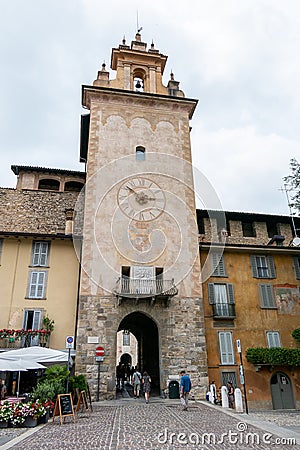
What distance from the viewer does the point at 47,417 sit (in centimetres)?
1045

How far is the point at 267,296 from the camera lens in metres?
19.6

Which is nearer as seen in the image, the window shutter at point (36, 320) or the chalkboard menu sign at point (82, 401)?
the chalkboard menu sign at point (82, 401)

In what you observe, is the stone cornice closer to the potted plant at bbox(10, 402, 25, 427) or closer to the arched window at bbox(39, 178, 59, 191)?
the arched window at bbox(39, 178, 59, 191)

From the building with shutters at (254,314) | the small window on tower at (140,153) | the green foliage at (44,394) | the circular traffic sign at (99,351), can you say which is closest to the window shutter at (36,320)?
the circular traffic sign at (99,351)

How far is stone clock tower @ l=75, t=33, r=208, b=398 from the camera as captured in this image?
54.9 feet

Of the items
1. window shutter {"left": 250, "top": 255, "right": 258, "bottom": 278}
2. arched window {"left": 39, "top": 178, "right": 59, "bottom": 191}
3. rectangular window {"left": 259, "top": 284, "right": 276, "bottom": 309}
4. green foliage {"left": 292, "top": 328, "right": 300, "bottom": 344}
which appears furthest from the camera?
arched window {"left": 39, "top": 178, "right": 59, "bottom": 191}

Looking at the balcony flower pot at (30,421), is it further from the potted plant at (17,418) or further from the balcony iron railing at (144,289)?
the balcony iron railing at (144,289)

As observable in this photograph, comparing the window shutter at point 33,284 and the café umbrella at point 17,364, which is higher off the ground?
the window shutter at point 33,284

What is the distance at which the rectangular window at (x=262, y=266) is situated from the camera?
66.1 ft

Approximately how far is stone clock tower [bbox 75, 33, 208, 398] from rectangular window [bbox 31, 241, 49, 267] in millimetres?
2133

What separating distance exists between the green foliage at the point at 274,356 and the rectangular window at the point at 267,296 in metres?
2.35

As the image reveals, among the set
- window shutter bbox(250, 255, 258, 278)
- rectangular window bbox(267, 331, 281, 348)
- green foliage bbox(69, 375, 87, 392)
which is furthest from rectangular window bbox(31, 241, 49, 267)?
rectangular window bbox(267, 331, 281, 348)

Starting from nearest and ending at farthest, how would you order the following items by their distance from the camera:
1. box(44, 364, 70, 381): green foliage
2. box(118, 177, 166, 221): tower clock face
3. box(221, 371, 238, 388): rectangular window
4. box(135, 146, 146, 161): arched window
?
box(44, 364, 70, 381): green foliage
box(221, 371, 238, 388): rectangular window
box(118, 177, 166, 221): tower clock face
box(135, 146, 146, 161): arched window

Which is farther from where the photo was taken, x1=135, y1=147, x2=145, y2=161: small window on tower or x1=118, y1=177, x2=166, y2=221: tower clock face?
x1=135, y1=147, x2=145, y2=161: small window on tower
